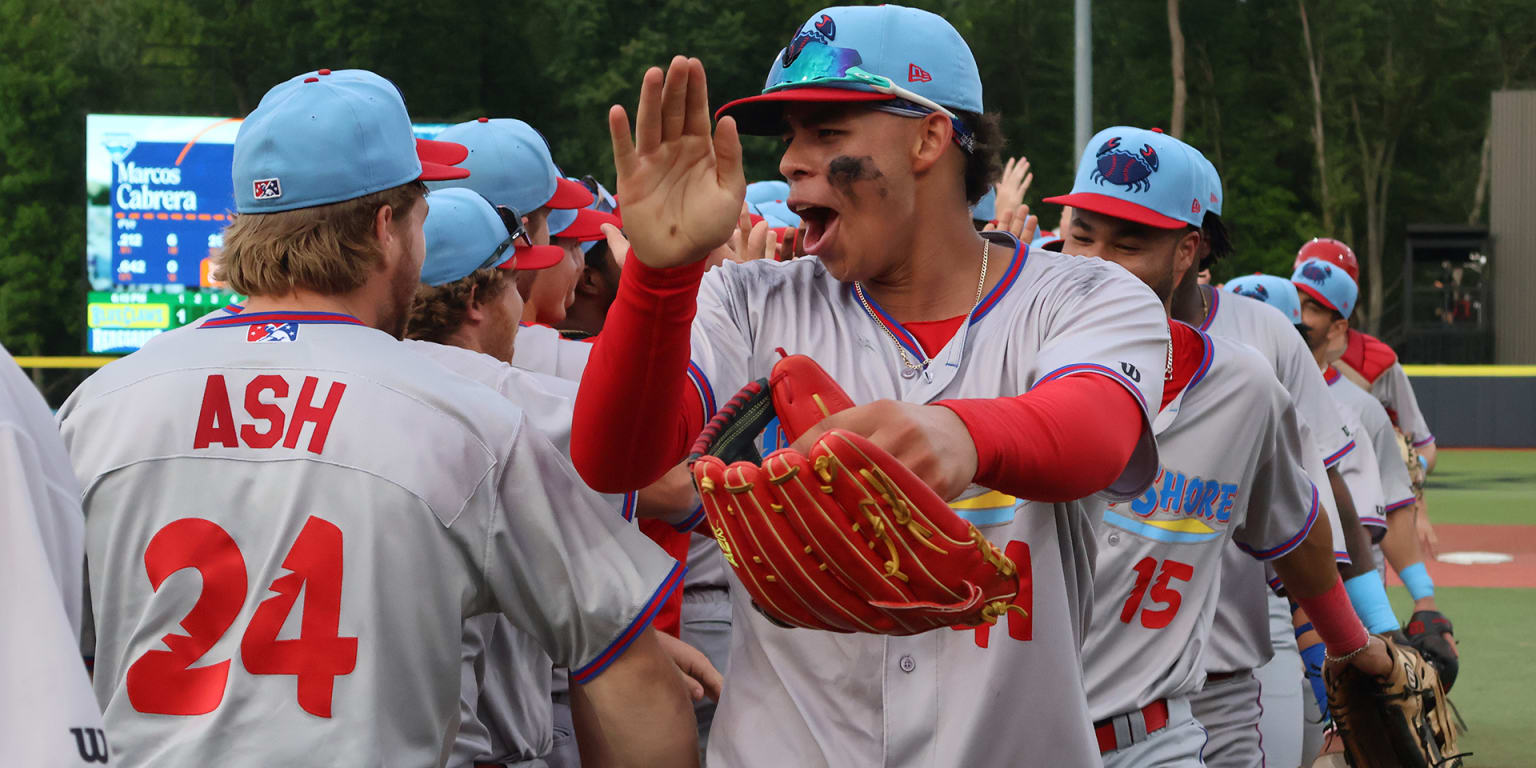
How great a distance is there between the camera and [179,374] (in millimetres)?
2432

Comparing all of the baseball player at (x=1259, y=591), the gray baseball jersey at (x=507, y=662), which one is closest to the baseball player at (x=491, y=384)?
the gray baseball jersey at (x=507, y=662)

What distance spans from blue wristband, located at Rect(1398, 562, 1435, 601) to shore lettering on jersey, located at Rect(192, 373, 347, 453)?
227 inches

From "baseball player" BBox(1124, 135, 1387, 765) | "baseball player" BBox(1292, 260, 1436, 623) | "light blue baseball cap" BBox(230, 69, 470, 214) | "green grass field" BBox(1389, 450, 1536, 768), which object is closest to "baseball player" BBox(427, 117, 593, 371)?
"light blue baseball cap" BBox(230, 69, 470, 214)

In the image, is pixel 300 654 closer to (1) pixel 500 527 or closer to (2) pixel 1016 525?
(1) pixel 500 527

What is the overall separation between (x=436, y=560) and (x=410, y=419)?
0.72 ft

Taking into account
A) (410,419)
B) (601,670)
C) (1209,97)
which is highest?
(1209,97)

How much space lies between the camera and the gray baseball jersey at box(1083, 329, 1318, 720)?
3529mm

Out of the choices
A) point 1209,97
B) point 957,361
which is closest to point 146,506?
point 957,361

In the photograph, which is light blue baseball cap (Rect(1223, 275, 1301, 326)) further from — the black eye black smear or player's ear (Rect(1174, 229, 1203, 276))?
the black eye black smear

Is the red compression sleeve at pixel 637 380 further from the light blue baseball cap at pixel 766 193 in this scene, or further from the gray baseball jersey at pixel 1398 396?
the gray baseball jersey at pixel 1398 396

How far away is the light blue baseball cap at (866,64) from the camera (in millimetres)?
2412

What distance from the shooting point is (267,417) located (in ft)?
7.84

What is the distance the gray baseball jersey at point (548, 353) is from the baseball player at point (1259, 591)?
5.71ft

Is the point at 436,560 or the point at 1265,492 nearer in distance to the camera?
the point at 436,560
